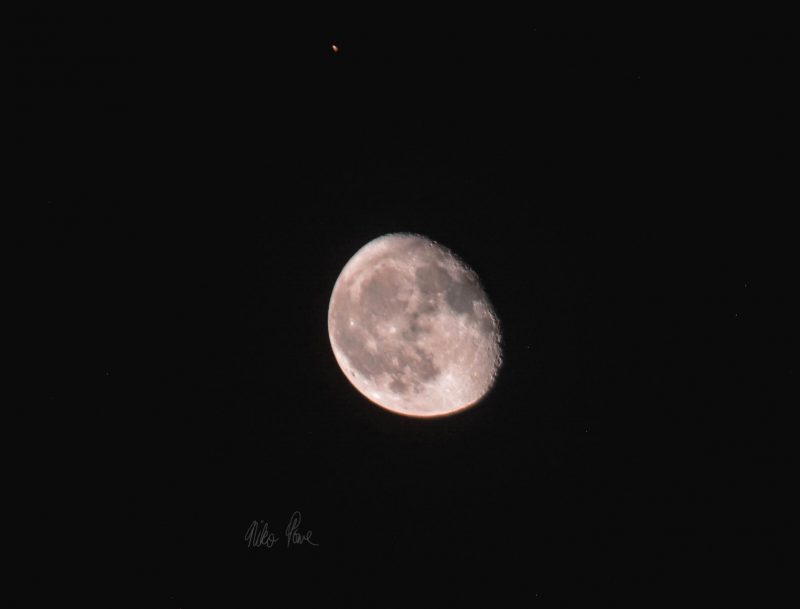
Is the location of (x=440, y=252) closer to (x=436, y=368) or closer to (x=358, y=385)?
(x=436, y=368)

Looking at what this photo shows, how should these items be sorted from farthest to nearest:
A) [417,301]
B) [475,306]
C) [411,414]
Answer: [411,414], [475,306], [417,301]

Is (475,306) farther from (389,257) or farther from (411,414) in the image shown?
(411,414)

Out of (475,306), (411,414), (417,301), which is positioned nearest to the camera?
(417,301)

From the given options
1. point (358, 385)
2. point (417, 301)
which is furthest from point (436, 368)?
point (358, 385)

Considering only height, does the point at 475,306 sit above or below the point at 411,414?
above

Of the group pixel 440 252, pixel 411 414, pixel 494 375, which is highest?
pixel 440 252

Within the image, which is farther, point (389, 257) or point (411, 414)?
point (411, 414)
